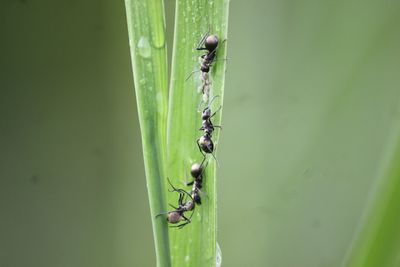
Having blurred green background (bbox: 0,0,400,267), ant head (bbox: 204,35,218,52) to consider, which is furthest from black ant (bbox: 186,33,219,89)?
blurred green background (bbox: 0,0,400,267)

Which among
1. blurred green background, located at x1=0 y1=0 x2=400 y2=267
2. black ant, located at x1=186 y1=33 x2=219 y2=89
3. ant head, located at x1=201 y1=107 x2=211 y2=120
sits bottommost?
blurred green background, located at x1=0 y1=0 x2=400 y2=267

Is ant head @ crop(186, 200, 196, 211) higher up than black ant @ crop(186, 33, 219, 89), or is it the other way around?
black ant @ crop(186, 33, 219, 89)

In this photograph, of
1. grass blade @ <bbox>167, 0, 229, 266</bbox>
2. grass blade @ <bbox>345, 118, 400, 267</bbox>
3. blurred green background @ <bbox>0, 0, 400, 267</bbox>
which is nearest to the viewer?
grass blade @ <bbox>345, 118, 400, 267</bbox>

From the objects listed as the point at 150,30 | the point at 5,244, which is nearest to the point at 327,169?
the point at 150,30

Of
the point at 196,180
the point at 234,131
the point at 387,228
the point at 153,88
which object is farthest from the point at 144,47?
the point at 234,131

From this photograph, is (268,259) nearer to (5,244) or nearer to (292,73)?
(292,73)

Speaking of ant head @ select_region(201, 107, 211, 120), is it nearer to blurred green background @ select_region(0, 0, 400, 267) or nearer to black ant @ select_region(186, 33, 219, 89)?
black ant @ select_region(186, 33, 219, 89)

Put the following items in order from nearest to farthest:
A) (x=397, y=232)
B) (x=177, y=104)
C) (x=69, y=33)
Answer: (x=397, y=232), (x=177, y=104), (x=69, y=33)

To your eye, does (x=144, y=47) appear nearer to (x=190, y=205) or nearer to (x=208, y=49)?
(x=208, y=49)

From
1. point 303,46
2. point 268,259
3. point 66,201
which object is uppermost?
point 303,46
